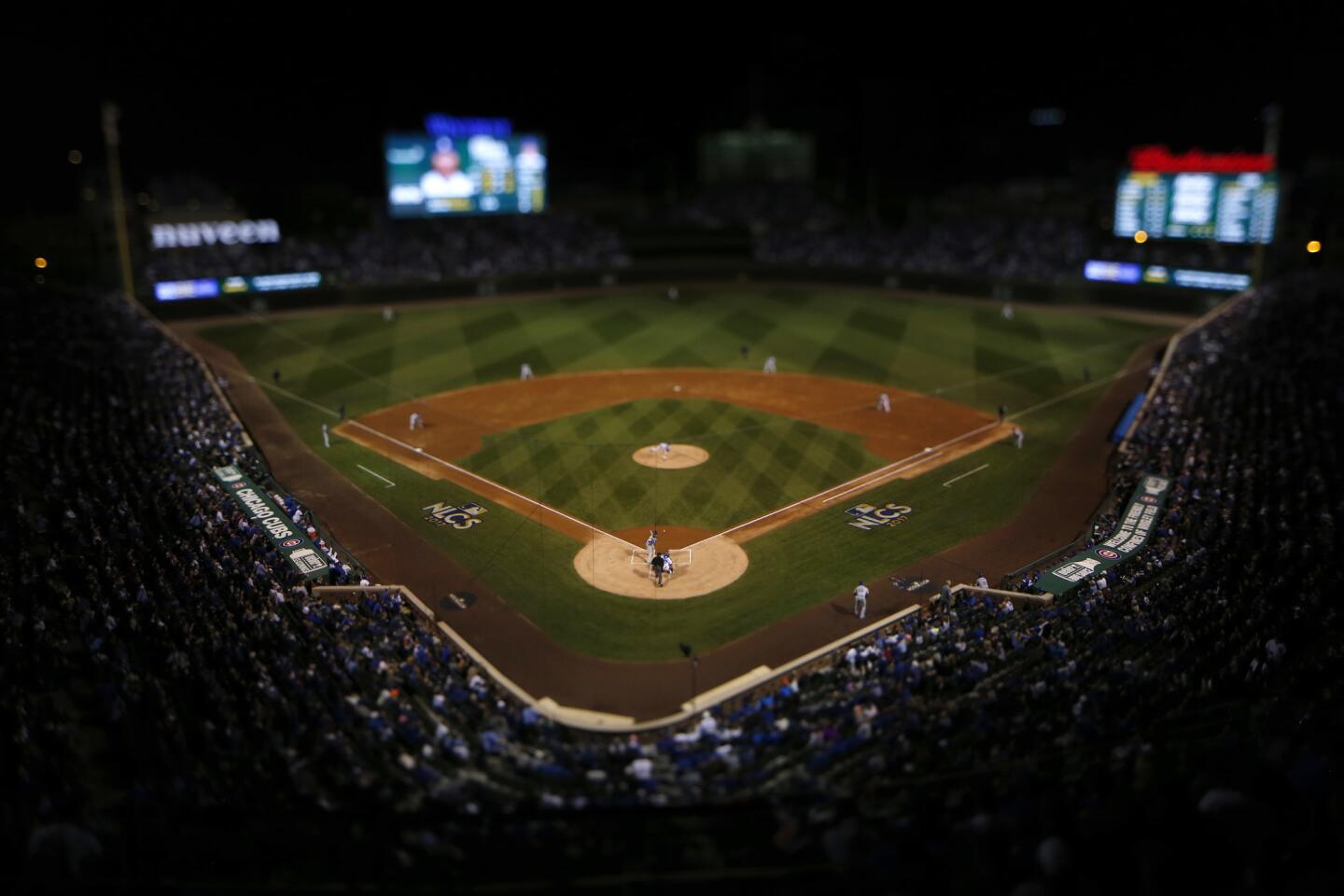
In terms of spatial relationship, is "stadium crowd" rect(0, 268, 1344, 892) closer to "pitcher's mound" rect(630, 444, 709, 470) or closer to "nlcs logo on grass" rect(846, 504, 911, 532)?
"nlcs logo on grass" rect(846, 504, 911, 532)

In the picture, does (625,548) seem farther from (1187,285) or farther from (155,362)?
(1187,285)

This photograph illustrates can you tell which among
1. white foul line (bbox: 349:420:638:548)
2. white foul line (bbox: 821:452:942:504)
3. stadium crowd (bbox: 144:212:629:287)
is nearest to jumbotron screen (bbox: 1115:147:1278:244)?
white foul line (bbox: 821:452:942:504)

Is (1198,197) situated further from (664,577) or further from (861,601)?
(664,577)

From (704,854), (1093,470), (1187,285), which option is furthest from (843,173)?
(704,854)

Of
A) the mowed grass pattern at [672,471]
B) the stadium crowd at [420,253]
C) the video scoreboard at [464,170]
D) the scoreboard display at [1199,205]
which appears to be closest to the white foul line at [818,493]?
the mowed grass pattern at [672,471]

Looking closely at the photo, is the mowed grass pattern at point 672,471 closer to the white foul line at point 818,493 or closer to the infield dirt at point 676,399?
the white foul line at point 818,493

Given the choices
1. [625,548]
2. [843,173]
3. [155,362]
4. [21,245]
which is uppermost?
[843,173]

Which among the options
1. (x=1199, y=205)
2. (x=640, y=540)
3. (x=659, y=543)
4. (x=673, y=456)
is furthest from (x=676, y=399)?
(x=1199, y=205)
